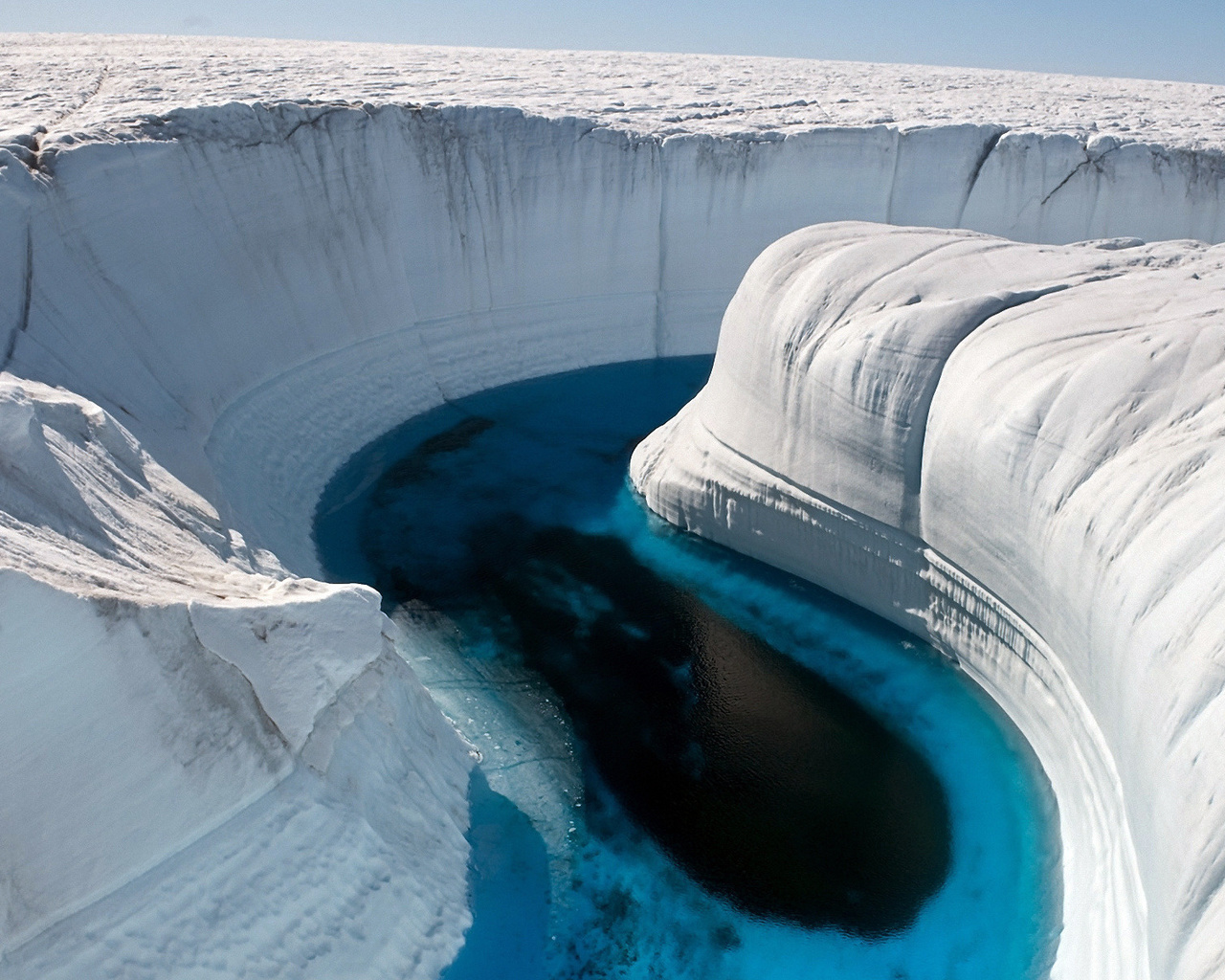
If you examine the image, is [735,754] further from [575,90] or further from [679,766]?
[575,90]

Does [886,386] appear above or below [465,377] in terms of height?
above

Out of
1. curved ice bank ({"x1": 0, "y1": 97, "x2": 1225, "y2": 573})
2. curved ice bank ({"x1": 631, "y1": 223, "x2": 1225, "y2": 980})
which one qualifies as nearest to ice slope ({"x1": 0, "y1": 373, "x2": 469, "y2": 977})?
curved ice bank ({"x1": 0, "y1": 97, "x2": 1225, "y2": 573})

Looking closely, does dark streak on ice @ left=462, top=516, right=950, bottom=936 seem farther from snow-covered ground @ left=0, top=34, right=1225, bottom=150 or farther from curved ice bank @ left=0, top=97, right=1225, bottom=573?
snow-covered ground @ left=0, top=34, right=1225, bottom=150

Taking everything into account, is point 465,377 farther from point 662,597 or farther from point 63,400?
point 63,400

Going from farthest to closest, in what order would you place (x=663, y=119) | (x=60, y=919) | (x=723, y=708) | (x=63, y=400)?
1. (x=663, y=119)
2. (x=723, y=708)
3. (x=63, y=400)
4. (x=60, y=919)

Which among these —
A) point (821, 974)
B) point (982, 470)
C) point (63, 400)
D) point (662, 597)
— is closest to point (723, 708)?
point (662, 597)

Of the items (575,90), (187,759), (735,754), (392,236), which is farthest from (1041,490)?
(575,90)

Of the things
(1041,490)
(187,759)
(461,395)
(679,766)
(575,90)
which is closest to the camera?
(187,759)
